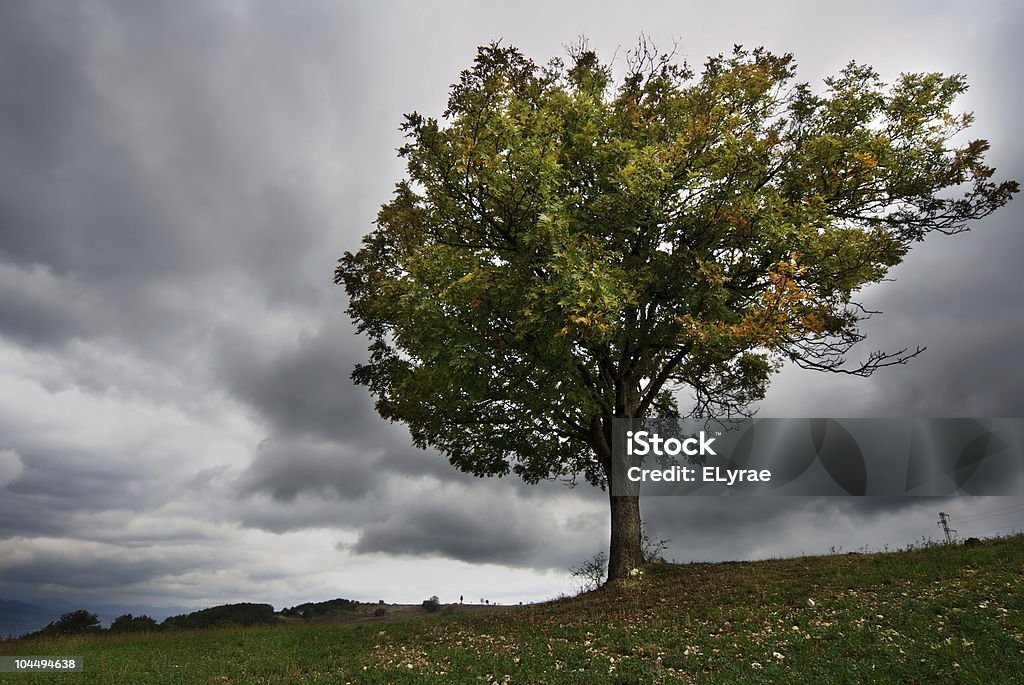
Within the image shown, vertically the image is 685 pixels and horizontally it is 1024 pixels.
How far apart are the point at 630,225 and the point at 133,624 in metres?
23.0

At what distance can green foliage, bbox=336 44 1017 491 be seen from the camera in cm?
1777

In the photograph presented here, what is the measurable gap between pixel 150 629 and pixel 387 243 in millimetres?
16562

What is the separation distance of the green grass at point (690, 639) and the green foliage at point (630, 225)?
589 cm

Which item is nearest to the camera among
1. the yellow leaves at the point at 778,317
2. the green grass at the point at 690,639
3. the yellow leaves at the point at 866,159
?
the green grass at the point at 690,639

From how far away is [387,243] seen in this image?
2523 centimetres

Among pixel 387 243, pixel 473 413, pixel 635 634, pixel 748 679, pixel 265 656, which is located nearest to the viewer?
pixel 748 679

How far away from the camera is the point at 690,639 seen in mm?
15039

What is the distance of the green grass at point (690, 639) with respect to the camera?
13086 mm

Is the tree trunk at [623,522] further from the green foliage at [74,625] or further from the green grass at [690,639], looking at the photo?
the green foliage at [74,625]

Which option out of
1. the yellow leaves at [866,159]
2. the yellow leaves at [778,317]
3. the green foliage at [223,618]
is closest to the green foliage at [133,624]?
the green foliage at [223,618]

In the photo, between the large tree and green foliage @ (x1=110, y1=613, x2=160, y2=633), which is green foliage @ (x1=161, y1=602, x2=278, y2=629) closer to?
green foliage @ (x1=110, y1=613, x2=160, y2=633)

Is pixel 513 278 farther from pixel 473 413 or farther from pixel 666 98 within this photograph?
pixel 666 98

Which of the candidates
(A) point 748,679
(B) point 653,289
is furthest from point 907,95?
(A) point 748,679

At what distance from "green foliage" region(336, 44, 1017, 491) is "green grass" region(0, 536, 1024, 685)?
5895 mm
